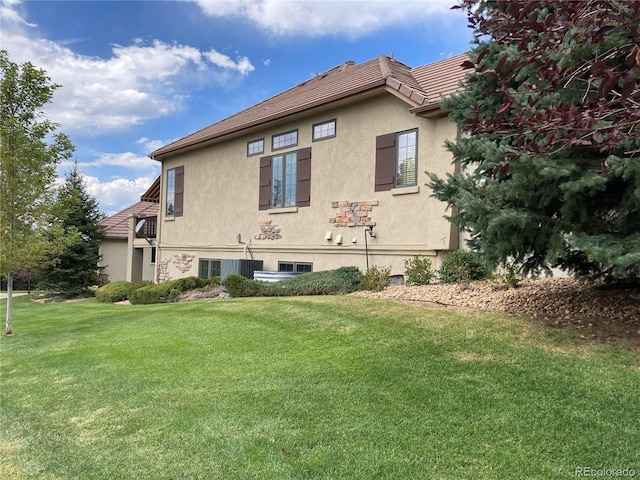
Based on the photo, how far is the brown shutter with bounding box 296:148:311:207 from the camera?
42.0 ft

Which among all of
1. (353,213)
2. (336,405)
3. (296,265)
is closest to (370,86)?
(353,213)

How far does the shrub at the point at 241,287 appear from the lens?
11.1 meters

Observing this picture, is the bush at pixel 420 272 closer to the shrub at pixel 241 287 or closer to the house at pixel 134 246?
the shrub at pixel 241 287

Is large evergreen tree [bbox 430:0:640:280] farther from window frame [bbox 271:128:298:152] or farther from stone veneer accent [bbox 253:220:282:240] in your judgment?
stone veneer accent [bbox 253:220:282:240]

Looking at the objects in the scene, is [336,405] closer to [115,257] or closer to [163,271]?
[163,271]

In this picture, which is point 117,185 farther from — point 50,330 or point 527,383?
point 527,383

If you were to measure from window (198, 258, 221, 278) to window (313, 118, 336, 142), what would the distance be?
6327 mm

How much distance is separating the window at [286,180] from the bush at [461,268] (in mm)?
5198

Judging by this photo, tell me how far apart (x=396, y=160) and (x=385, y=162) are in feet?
0.99

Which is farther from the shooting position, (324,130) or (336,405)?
(324,130)

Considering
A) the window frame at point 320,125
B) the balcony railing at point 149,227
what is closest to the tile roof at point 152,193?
the balcony railing at point 149,227

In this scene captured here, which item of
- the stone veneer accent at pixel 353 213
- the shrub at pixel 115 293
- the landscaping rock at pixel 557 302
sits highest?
the stone veneer accent at pixel 353 213

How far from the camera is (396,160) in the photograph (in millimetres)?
10695

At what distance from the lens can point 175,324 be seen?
776 centimetres
